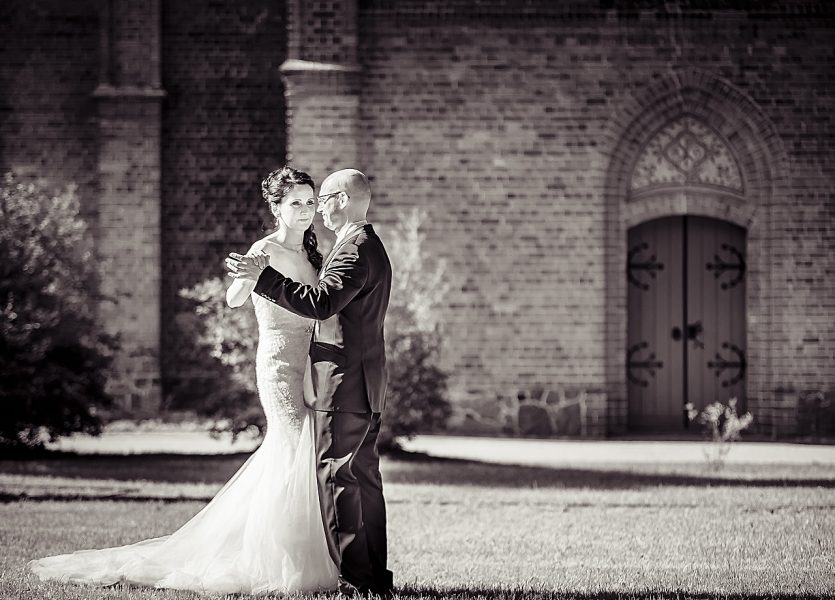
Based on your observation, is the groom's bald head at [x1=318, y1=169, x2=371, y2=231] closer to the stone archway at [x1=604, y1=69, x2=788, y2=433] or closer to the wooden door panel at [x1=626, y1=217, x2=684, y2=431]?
the stone archway at [x1=604, y1=69, x2=788, y2=433]

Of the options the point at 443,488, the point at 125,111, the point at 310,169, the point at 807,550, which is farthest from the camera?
the point at 125,111

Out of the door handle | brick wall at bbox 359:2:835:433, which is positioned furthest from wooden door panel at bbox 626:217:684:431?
brick wall at bbox 359:2:835:433

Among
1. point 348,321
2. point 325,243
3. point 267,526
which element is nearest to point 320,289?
point 348,321

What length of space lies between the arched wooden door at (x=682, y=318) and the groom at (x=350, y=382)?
967 cm

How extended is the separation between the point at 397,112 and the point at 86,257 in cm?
397

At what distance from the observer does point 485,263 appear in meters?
14.6

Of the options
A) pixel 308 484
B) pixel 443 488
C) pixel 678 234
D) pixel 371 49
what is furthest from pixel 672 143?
pixel 308 484

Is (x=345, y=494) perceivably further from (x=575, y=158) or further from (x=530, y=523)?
(x=575, y=158)

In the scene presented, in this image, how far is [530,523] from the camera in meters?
8.61

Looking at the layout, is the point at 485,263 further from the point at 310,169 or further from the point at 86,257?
the point at 86,257

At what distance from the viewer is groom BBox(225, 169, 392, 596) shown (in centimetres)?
576

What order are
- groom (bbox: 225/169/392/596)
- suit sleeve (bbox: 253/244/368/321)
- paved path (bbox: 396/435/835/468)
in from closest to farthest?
suit sleeve (bbox: 253/244/368/321) → groom (bbox: 225/169/392/596) → paved path (bbox: 396/435/835/468)

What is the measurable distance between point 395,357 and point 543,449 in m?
2.23

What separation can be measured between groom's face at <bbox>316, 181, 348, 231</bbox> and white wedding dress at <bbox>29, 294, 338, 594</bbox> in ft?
1.72
